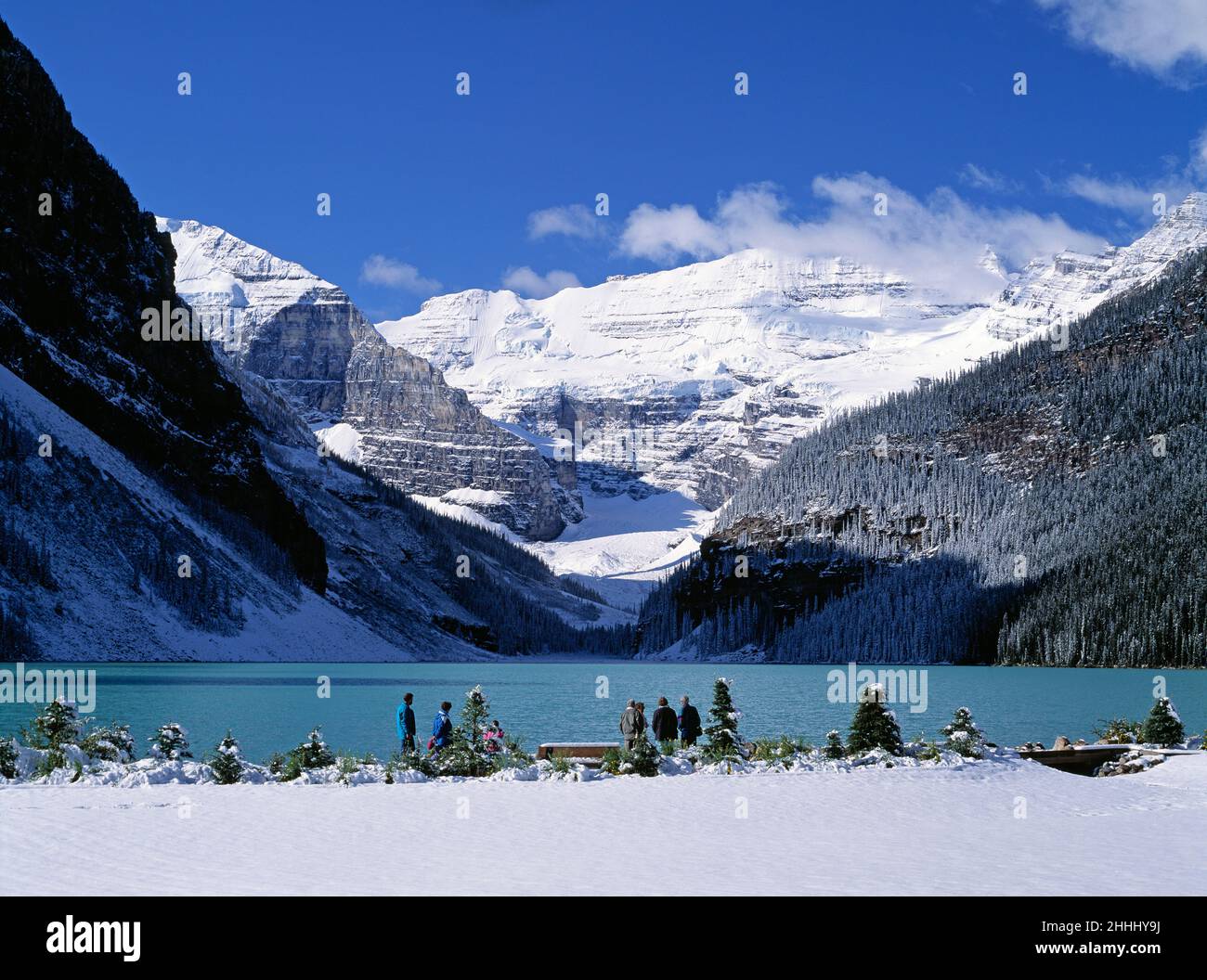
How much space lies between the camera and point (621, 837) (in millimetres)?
24484

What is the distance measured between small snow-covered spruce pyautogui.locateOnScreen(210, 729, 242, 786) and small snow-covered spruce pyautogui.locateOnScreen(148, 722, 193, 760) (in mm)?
2742

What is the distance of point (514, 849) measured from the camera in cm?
2295

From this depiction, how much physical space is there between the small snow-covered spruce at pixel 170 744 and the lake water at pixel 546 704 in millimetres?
8746

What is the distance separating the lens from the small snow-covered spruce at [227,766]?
3244 cm

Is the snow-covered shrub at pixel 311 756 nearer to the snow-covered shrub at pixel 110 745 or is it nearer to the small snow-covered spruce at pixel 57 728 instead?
the snow-covered shrub at pixel 110 745

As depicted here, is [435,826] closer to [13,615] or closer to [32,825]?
[32,825]

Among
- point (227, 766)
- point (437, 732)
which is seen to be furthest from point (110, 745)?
point (437, 732)

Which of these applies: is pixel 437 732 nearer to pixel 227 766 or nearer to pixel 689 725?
pixel 227 766

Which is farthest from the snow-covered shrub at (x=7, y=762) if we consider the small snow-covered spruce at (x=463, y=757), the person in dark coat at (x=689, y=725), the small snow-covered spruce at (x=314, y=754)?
the person in dark coat at (x=689, y=725)

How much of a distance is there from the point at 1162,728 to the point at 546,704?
162 ft

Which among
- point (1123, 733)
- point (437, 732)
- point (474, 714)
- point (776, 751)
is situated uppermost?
point (474, 714)

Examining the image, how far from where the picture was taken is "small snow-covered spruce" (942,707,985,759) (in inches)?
1480

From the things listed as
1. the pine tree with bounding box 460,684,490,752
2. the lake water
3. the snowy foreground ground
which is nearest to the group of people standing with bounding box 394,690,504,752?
the pine tree with bounding box 460,684,490,752

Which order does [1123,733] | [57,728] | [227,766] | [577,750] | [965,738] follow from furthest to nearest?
[1123,733] → [577,750] → [965,738] → [57,728] → [227,766]
